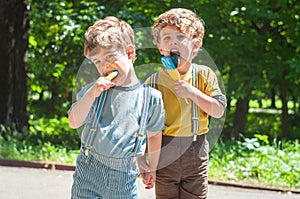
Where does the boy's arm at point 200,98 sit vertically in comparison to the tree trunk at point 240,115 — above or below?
above

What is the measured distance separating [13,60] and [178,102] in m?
6.80

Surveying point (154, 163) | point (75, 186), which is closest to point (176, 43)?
point (154, 163)

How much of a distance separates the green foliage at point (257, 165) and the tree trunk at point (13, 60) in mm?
3518

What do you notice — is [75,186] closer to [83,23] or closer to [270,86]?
[83,23]

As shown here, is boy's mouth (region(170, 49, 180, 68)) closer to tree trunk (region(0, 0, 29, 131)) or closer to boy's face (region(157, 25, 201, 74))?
boy's face (region(157, 25, 201, 74))

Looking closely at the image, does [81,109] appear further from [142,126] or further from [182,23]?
[182,23]

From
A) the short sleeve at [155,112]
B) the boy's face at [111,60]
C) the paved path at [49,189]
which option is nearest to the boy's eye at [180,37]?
the short sleeve at [155,112]

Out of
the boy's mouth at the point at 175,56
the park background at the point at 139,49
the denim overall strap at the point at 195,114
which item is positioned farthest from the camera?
the park background at the point at 139,49

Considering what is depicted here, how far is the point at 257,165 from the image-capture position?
A: 281 inches

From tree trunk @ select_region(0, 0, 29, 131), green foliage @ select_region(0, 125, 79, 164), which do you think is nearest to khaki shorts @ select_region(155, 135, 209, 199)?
green foliage @ select_region(0, 125, 79, 164)

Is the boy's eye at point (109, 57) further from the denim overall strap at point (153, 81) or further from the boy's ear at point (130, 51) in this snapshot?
the denim overall strap at point (153, 81)

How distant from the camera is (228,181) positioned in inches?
270

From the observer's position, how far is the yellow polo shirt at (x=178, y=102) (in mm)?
3375

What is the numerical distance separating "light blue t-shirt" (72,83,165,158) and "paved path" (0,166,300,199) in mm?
3108
